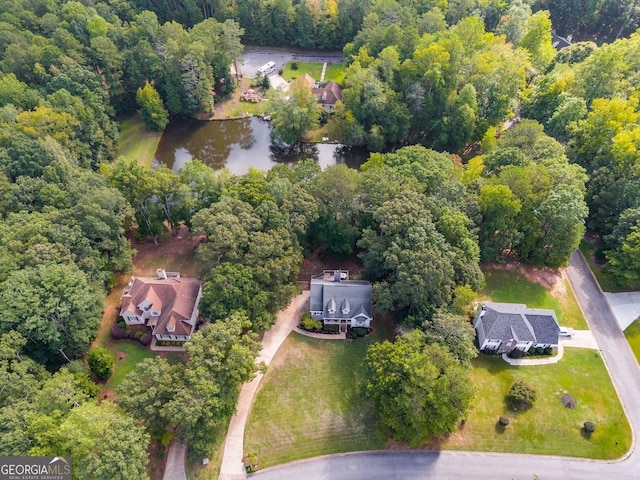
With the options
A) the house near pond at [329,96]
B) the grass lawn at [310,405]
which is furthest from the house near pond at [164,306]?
the house near pond at [329,96]

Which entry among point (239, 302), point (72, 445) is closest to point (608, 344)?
point (239, 302)

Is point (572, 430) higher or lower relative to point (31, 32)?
lower

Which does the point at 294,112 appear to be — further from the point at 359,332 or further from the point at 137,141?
the point at 359,332

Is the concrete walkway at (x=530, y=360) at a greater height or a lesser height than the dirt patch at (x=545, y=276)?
lesser

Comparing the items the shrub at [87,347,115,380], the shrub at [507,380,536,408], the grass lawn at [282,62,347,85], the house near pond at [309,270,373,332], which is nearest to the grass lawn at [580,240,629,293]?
the shrub at [507,380,536,408]

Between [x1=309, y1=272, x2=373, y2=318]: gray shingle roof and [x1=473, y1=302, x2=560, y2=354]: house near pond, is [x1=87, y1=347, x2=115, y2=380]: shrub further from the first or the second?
[x1=473, y1=302, x2=560, y2=354]: house near pond

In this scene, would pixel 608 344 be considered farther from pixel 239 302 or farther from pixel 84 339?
pixel 84 339

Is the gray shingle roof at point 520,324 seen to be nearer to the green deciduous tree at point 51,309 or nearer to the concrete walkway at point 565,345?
the concrete walkway at point 565,345
